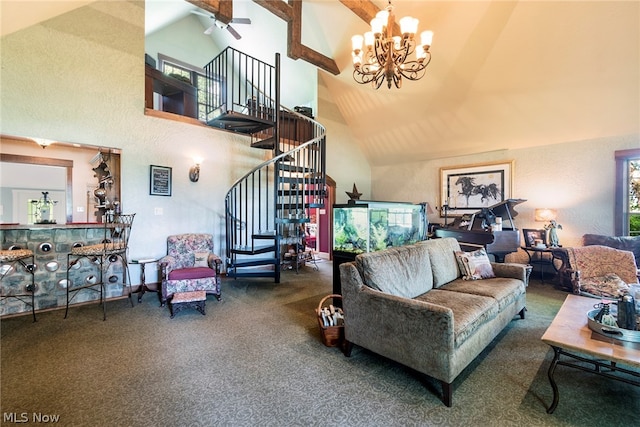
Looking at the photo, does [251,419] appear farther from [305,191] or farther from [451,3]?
[451,3]

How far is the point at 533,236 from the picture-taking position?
489 centimetres

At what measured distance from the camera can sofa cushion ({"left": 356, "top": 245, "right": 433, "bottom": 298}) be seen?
2293mm

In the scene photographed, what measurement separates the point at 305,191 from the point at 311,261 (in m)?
2.57

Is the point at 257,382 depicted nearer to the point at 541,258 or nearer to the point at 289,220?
the point at 289,220

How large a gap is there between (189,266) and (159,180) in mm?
1433

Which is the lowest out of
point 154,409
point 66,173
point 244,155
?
point 154,409

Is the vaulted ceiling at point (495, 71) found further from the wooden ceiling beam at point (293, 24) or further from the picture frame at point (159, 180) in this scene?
the picture frame at point (159, 180)

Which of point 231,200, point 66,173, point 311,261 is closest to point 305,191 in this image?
point 231,200

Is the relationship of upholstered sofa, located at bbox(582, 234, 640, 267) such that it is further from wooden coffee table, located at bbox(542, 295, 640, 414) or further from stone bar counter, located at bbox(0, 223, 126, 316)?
stone bar counter, located at bbox(0, 223, 126, 316)

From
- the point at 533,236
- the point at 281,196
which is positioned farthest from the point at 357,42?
the point at 533,236

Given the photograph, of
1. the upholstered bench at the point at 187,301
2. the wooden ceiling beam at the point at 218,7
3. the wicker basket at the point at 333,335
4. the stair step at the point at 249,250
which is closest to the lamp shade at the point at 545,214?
the wicker basket at the point at 333,335

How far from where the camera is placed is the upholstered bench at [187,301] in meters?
3.21

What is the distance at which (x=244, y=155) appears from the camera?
208 inches

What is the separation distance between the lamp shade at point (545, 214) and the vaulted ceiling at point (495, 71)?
1.28m
